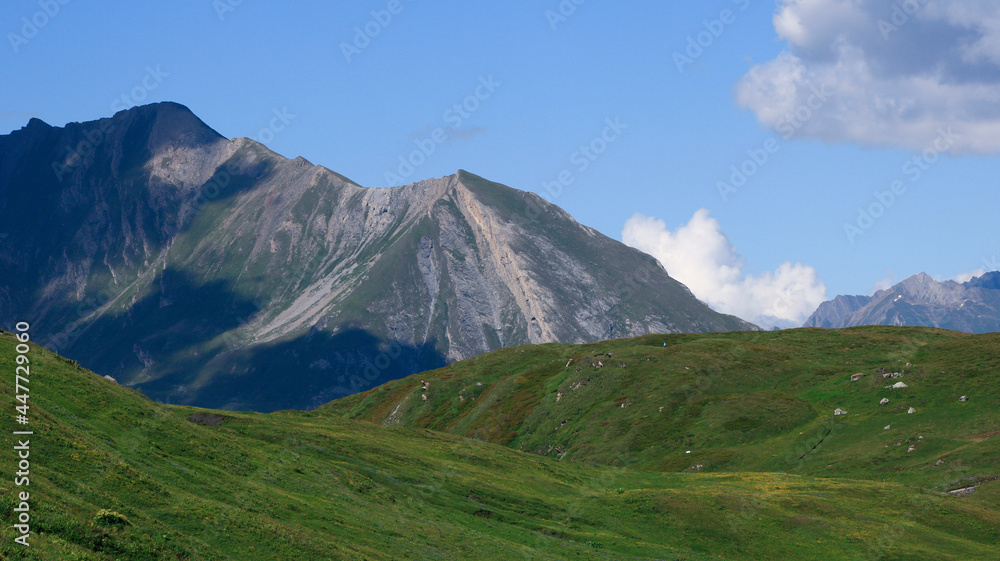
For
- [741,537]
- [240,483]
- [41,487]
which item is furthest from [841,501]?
[41,487]

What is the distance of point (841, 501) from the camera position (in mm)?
78312

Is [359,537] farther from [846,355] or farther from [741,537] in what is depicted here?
[846,355]

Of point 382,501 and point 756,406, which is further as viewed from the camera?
point 756,406

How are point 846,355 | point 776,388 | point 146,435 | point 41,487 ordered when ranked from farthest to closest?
point 846,355 → point 776,388 → point 146,435 → point 41,487

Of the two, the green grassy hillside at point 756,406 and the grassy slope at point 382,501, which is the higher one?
the green grassy hillside at point 756,406

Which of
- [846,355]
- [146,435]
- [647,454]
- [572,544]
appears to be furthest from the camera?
[846,355]

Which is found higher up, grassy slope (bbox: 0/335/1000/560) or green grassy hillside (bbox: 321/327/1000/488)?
green grassy hillside (bbox: 321/327/1000/488)

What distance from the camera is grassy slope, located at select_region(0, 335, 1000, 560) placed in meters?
40.4

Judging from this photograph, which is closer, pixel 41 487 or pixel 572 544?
pixel 41 487

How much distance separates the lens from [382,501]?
62.2 metres

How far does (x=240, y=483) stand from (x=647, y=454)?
270 ft

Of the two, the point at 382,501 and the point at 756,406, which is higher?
the point at 756,406

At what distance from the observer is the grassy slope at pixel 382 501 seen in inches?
1590

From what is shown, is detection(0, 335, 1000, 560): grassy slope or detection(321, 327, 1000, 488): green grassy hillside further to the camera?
detection(321, 327, 1000, 488): green grassy hillside
